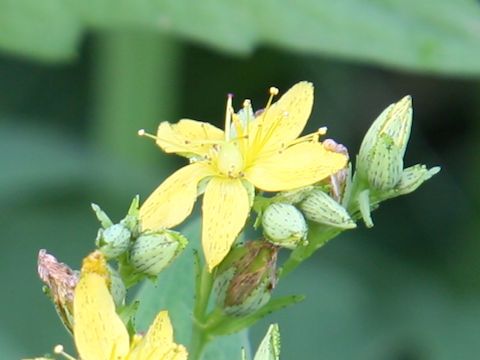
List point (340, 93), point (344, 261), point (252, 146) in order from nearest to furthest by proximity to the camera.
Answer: point (252, 146) → point (344, 261) → point (340, 93)

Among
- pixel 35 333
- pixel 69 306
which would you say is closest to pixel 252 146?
pixel 69 306

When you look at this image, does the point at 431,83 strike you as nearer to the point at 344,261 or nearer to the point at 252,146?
the point at 344,261

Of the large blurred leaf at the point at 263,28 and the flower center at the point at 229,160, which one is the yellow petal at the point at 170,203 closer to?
the flower center at the point at 229,160

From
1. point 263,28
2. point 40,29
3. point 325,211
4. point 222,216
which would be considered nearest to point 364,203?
point 325,211

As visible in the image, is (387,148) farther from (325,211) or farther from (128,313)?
(128,313)

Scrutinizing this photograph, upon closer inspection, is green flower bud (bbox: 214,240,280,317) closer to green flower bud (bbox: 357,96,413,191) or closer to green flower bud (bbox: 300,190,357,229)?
green flower bud (bbox: 300,190,357,229)
